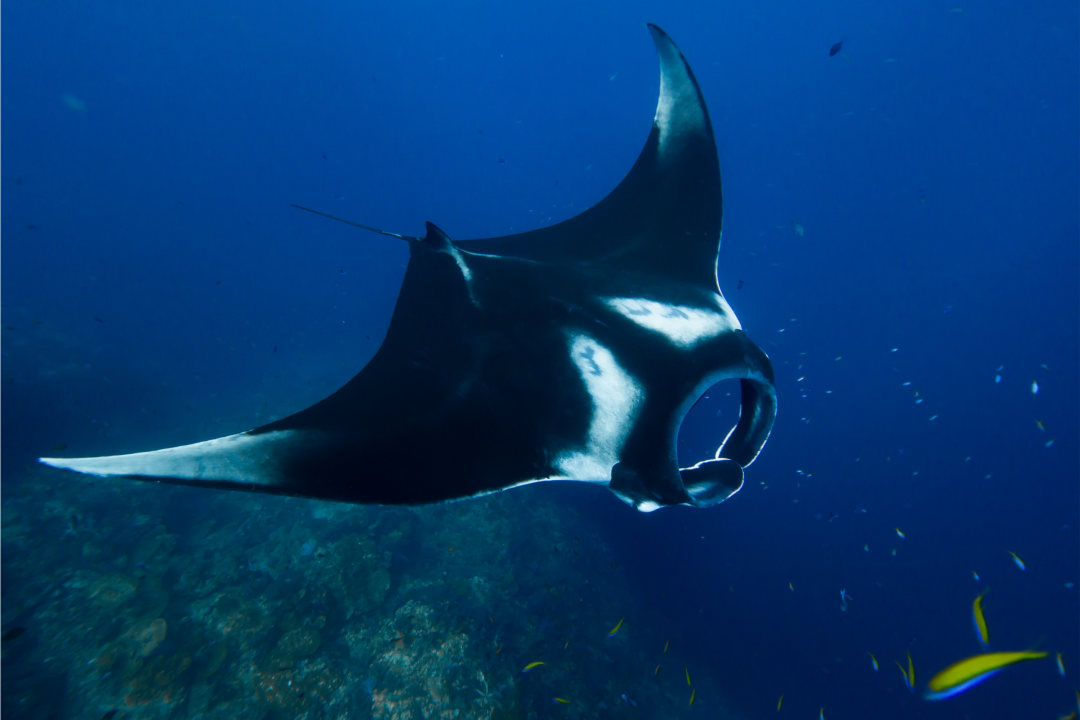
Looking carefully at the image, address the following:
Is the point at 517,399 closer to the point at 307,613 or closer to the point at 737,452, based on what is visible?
the point at 737,452

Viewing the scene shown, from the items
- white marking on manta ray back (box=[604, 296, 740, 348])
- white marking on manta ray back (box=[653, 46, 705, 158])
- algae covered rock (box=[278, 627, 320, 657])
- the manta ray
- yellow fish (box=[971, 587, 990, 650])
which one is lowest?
algae covered rock (box=[278, 627, 320, 657])

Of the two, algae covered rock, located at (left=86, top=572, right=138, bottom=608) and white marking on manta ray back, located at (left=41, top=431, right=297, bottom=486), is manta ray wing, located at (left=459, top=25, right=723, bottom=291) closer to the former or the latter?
white marking on manta ray back, located at (left=41, top=431, right=297, bottom=486)

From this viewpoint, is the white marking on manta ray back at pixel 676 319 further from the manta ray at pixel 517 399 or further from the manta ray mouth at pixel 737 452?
the manta ray mouth at pixel 737 452

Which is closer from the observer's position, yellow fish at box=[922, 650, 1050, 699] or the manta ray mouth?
the manta ray mouth

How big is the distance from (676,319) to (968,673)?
3.01 meters

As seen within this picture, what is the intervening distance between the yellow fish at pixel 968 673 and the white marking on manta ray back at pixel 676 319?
270 cm

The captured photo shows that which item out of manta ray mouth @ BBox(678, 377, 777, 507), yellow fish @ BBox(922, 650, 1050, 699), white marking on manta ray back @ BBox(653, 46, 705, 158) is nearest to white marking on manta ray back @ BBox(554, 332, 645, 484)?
→ manta ray mouth @ BBox(678, 377, 777, 507)

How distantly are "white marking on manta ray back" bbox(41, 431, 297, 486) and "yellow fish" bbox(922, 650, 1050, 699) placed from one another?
386 centimetres

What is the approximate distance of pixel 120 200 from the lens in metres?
62.9

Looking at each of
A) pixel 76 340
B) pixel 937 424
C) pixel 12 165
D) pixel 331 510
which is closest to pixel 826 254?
pixel 937 424

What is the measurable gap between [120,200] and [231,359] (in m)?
63.3

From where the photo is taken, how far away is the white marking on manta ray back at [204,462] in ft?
4.19

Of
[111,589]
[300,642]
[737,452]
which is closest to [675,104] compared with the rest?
[737,452]

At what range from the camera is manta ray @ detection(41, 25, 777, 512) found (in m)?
1.54
